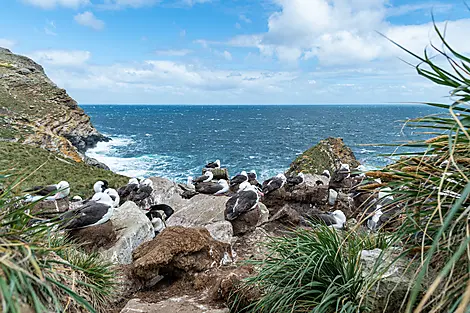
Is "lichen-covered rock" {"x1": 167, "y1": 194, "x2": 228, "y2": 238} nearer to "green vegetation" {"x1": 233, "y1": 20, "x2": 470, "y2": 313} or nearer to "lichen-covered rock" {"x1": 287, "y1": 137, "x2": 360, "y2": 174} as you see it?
"green vegetation" {"x1": 233, "y1": 20, "x2": 470, "y2": 313}

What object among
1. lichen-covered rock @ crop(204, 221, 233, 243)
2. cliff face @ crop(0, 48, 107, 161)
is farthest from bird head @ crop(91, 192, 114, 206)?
cliff face @ crop(0, 48, 107, 161)

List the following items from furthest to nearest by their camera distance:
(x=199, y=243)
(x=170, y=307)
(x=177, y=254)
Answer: (x=199, y=243), (x=177, y=254), (x=170, y=307)

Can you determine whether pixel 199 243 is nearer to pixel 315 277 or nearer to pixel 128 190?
pixel 315 277

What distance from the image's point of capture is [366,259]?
137 inches

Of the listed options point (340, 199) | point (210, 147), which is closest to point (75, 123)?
point (210, 147)

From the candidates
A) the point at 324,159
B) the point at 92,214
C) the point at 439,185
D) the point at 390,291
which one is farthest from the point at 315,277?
the point at 324,159

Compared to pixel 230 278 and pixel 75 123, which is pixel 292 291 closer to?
pixel 230 278

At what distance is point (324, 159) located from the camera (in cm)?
2759

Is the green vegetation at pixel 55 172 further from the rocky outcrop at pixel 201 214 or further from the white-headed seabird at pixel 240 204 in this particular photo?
the white-headed seabird at pixel 240 204

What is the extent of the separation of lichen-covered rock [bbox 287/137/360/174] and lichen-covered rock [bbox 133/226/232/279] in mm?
20815

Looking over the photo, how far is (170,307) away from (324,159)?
79.2 ft

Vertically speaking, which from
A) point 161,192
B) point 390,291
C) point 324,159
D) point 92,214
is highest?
point 390,291

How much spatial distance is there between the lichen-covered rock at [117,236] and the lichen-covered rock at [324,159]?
64.0ft

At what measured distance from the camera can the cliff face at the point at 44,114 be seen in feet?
126
